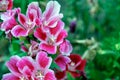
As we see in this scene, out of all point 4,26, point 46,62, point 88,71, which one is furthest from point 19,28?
point 88,71

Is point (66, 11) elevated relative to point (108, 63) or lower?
elevated

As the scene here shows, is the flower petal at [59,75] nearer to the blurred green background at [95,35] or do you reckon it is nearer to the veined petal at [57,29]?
the veined petal at [57,29]

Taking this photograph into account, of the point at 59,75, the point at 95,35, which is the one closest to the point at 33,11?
the point at 59,75

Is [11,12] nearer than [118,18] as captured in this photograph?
Yes

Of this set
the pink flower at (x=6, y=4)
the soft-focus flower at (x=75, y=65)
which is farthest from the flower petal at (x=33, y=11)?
the soft-focus flower at (x=75, y=65)

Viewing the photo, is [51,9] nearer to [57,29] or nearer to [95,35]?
[57,29]

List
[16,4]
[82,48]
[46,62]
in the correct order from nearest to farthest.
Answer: [46,62] → [16,4] → [82,48]

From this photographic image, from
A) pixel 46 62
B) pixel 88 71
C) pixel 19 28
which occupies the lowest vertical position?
pixel 88 71

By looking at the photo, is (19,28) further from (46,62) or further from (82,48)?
(82,48)
